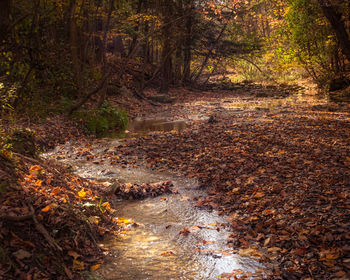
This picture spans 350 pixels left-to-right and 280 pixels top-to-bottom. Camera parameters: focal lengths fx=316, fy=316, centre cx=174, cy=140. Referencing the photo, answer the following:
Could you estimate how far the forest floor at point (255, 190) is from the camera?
331 centimetres

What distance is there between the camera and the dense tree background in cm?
1052

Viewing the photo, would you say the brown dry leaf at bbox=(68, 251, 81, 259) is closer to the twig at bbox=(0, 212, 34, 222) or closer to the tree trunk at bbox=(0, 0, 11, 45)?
the twig at bbox=(0, 212, 34, 222)

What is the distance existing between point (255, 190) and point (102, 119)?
7.46 m

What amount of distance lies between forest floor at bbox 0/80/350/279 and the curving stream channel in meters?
0.20

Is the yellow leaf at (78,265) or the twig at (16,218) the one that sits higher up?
the twig at (16,218)

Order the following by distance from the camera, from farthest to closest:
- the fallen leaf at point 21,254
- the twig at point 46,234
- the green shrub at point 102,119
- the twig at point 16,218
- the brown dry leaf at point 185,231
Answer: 1. the green shrub at point 102,119
2. the brown dry leaf at point 185,231
3. the twig at point 46,234
4. the twig at point 16,218
5. the fallen leaf at point 21,254

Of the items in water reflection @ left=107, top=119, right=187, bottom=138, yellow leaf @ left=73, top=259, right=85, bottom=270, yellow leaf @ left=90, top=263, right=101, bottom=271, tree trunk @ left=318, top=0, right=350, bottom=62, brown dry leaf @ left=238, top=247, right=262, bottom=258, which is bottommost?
brown dry leaf @ left=238, top=247, right=262, bottom=258

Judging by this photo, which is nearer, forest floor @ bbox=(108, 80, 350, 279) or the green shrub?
forest floor @ bbox=(108, 80, 350, 279)

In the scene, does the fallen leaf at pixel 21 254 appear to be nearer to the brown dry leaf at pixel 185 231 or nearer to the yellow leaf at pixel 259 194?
the brown dry leaf at pixel 185 231

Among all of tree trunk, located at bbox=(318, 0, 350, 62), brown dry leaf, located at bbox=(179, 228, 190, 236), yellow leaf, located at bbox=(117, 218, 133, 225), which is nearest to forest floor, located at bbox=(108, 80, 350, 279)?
brown dry leaf, located at bbox=(179, 228, 190, 236)

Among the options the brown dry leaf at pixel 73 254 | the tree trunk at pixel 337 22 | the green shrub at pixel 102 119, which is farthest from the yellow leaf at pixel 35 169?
the tree trunk at pixel 337 22

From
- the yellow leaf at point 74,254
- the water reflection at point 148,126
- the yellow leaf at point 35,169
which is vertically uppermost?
the yellow leaf at point 35,169

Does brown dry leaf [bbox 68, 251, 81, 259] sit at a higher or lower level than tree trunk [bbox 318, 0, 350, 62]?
lower

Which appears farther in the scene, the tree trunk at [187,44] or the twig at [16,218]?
the tree trunk at [187,44]
